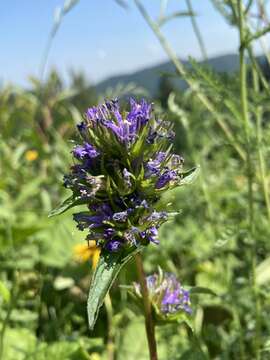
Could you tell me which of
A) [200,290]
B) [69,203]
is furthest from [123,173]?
[200,290]

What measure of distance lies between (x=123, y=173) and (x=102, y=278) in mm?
199

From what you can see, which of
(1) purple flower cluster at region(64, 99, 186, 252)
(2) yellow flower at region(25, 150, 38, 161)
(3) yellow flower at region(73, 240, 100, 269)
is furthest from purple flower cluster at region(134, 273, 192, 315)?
(2) yellow flower at region(25, 150, 38, 161)

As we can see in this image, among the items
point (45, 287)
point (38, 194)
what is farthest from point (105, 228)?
point (38, 194)

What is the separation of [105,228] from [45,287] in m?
1.61

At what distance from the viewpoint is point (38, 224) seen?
2699 millimetres

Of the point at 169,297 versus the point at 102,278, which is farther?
the point at 169,297

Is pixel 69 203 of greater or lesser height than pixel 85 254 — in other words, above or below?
above

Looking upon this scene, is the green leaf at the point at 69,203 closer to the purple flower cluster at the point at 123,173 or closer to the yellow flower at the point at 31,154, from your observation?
the purple flower cluster at the point at 123,173

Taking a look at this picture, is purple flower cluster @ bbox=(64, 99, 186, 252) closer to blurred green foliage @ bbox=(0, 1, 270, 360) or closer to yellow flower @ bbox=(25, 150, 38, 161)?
blurred green foliage @ bbox=(0, 1, 270, 360)

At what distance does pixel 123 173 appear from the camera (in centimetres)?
104

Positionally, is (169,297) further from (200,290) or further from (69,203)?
(69,203)

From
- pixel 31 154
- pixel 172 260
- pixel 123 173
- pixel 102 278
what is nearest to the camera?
pixel 102 278

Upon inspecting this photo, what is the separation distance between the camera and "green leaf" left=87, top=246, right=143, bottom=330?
89 cm

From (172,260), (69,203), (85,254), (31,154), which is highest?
(31,154)
